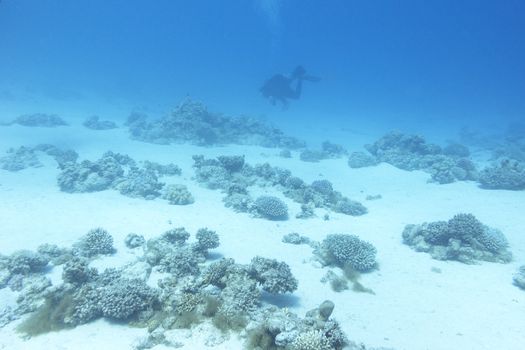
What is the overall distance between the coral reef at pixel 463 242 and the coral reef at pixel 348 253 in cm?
234

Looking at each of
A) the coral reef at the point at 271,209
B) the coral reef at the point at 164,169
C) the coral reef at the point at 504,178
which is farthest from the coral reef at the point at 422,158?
the coral reef at the point at 164,169

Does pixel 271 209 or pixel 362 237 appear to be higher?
pixel 271 209

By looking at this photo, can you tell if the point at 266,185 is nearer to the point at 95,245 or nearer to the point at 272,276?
the point at 95,245

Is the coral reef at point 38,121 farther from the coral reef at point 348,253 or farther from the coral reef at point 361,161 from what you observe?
the coral reef at point 348,253

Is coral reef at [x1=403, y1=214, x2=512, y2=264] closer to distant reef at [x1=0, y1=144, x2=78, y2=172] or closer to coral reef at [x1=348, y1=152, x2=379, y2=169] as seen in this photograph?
coral reef at [x1=348, y1=152, x2=379, y2=169]

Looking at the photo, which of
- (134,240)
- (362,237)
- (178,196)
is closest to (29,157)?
(178,196)

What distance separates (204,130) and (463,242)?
21.4 m

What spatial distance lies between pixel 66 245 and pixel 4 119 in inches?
1161

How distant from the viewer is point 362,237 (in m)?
13.5

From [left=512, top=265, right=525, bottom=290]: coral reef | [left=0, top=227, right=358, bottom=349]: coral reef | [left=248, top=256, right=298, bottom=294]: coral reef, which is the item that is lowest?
[left=0, top=227, right=358, bottom=349]: coral reef

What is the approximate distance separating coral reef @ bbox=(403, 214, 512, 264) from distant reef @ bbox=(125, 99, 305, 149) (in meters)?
19.1

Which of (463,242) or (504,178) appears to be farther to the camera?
(504,178)

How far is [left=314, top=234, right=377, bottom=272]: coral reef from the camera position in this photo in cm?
1097

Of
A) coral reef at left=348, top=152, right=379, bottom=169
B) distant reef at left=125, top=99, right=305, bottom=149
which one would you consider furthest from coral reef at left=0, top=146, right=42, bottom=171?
coral reef at left=348, top=152, right=379, bottom=169
